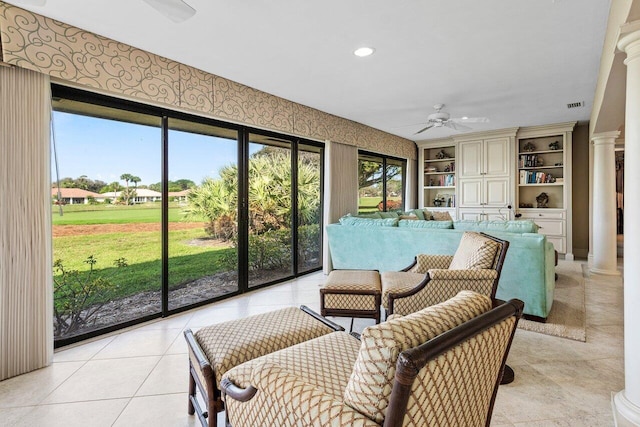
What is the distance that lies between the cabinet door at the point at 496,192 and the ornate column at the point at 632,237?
197 inches

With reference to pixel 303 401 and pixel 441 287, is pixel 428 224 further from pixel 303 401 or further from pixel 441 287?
pixel 303 401

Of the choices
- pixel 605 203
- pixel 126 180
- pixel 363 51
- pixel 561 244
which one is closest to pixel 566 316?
pixel 605 203

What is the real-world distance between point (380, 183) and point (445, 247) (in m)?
3.37

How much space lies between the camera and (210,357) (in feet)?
5.26

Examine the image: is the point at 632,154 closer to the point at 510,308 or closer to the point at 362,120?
the point at 510,308

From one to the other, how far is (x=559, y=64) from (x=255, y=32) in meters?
2.86

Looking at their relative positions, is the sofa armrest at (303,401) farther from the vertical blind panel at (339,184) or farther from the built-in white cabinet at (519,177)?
the built-in white cabinet at (519,177)

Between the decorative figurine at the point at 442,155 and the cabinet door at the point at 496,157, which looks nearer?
the cabinet door at the point at 496,157

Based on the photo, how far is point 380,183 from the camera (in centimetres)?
688

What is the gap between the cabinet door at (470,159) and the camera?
6695 millimetres

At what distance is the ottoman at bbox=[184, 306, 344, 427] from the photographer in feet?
4.92

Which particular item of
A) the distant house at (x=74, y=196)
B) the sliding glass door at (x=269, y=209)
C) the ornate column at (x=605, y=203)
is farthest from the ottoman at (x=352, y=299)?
the ornate column at (x=605, y=203)

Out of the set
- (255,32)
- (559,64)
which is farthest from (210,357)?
(559,64)

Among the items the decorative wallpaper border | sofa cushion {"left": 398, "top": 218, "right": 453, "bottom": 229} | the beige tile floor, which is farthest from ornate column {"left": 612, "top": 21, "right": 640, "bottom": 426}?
the decorative wallpaper border
